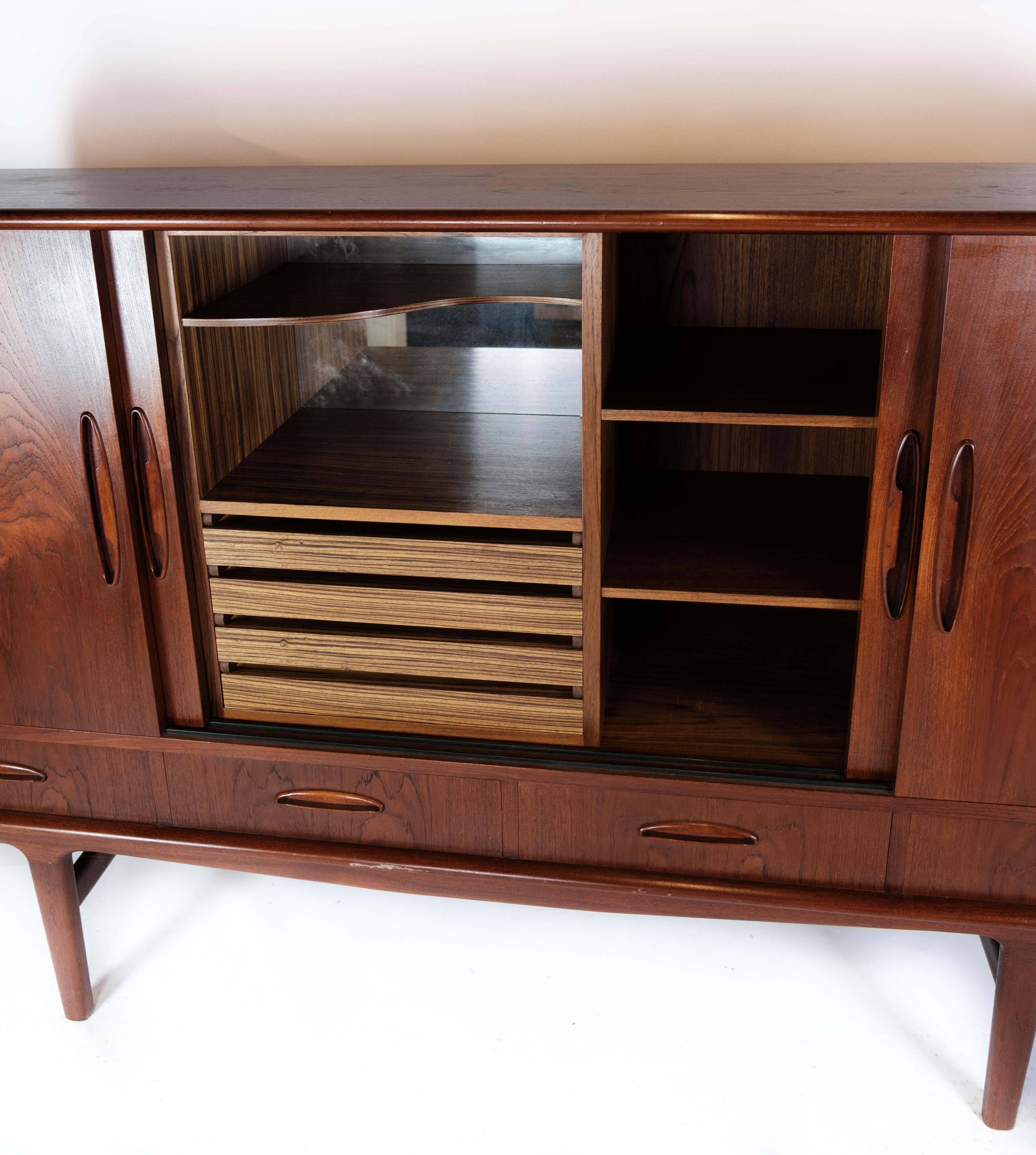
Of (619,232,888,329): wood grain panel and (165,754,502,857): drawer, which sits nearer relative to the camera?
(165,754,502,857): drawer

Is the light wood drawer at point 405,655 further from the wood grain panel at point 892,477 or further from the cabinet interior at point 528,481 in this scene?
the wood grain panel at point 892,477

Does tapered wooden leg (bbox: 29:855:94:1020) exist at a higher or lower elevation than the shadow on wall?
lower

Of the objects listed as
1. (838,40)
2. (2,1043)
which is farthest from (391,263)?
(2,1043)

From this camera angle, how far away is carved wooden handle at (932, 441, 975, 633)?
3.46 ft

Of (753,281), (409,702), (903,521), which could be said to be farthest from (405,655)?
(753,281)

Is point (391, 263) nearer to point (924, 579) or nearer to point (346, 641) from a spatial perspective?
point (346, 641)

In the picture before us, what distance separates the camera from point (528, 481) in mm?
1300

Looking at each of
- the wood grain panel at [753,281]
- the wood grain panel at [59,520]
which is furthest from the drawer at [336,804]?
the wood grain panel at [753,281]

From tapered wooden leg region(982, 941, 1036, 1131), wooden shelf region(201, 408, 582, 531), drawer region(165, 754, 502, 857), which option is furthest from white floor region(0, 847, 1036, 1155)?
wooden shelf region(201, 408, 582, 531)

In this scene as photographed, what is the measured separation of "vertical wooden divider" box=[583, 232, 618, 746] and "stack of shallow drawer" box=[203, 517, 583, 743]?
0.04 ft

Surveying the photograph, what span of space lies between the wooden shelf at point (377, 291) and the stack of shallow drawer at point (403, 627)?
235mm

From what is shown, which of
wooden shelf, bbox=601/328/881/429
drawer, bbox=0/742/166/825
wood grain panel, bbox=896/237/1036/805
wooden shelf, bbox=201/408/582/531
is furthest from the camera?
drawer, bbox=0/742/166/825

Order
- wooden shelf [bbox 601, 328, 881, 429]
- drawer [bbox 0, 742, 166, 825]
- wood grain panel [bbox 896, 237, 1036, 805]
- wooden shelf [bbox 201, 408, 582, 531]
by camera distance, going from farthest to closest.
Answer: drawer [bbox 0, 742, 166, 825] < wooden shelf [bbox 201, 408, 582, 531] < wooden shelf [bbox 601, 328, 881, 429] < wood grain panel [bbox 896, 237, 1036, 805]

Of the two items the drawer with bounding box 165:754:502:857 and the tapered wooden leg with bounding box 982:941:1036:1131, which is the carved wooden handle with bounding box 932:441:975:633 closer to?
the tapered wooden leg with bounding box 982:941:1036:1131
